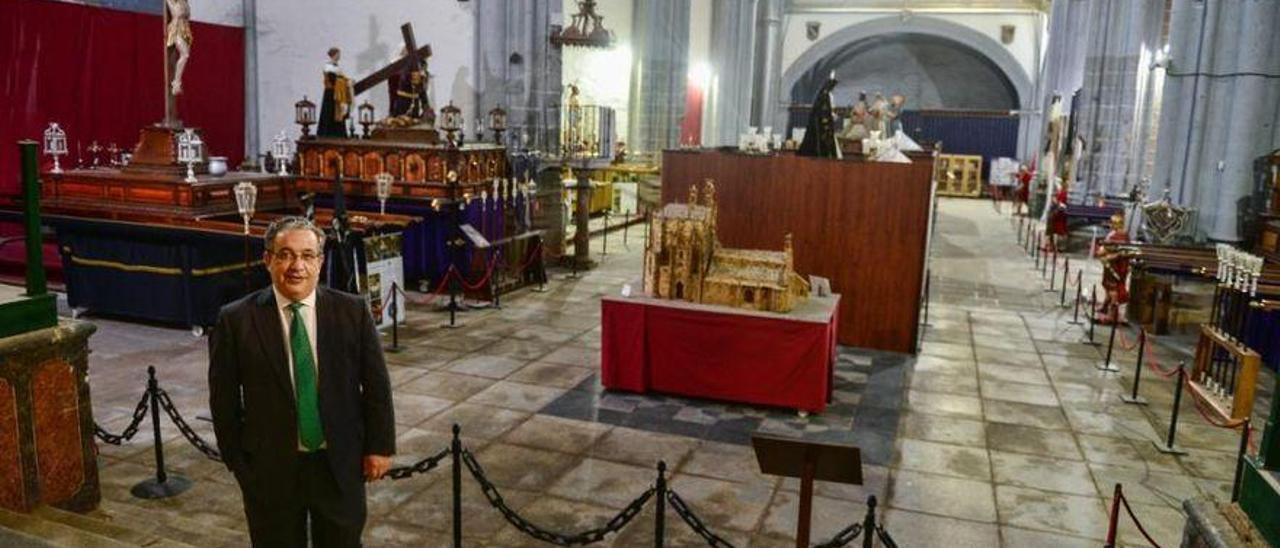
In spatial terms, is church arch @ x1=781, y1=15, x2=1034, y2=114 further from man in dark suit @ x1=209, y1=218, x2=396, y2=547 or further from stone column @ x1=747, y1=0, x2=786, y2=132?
man in dark suit @ x1=209, y1=218, x2=396, y2=547

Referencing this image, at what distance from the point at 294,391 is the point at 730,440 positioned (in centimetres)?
439

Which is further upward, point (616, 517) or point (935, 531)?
point (616, 517)

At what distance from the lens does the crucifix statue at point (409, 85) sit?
14.0 meters

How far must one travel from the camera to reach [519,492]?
6363mm

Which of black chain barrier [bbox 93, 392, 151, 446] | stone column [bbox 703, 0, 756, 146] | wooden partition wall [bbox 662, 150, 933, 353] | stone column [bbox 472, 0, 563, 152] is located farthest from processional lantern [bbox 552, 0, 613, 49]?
stone column [bbox 703, 0, 756, 146]

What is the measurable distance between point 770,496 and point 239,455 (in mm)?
3705

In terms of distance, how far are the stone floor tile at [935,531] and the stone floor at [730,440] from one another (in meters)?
0.02

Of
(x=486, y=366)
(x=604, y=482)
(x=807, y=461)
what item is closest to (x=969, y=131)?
(x=486, y=366)

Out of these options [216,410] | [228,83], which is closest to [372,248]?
[216,410]

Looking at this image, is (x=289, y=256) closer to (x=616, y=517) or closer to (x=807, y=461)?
(x=807, y=461)

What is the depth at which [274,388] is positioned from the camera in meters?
3.73

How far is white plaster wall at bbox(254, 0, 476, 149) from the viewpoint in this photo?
15.7m

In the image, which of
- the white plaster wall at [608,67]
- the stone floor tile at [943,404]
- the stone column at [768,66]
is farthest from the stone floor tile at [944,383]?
the stone column at [768,66]

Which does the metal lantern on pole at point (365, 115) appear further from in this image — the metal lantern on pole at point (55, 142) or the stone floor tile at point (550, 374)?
the stone floor tile at point (550, 374)
